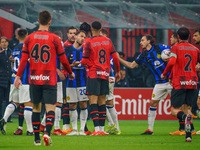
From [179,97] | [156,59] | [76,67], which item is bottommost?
[179,97]

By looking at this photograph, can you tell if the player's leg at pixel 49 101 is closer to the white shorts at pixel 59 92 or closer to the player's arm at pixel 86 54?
the player's arm at pixel 86 54

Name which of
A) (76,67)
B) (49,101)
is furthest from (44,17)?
(76,67)

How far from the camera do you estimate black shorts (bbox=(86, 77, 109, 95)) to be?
32.3 ft

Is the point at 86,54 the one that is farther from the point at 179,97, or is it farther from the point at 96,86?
the point at 179,97

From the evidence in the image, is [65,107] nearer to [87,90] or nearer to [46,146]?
[87,90]

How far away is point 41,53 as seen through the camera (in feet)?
25.4

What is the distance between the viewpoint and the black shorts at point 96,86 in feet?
32.3

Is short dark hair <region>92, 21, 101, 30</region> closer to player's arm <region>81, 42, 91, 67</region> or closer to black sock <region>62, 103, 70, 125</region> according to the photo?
player's arm <region>81, 42, 91, 67</region>

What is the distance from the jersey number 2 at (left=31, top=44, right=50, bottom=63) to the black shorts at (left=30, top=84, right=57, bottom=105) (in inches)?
15.8

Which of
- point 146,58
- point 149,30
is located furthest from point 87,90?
point 149,30

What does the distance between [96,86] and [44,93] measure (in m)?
2.20

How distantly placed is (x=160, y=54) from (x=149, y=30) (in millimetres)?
6563

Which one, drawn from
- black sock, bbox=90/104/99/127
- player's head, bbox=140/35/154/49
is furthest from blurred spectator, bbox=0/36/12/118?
black sock, bbox=90/104/99/127

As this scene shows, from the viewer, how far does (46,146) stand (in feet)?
24.8
